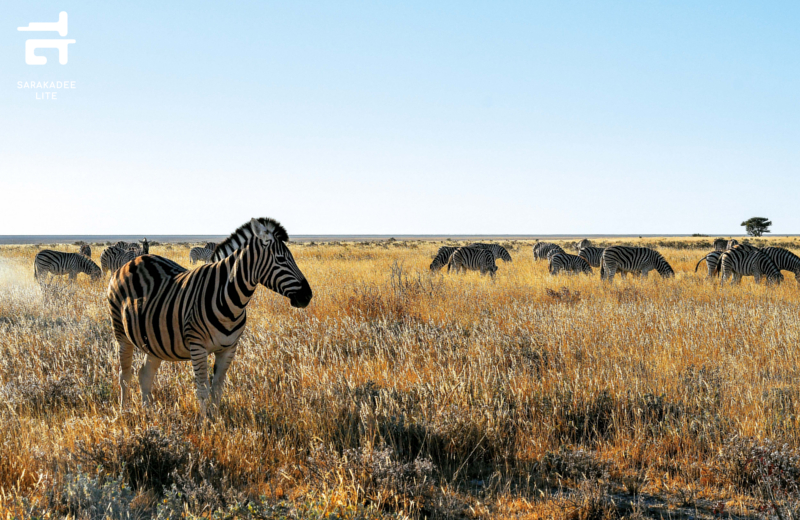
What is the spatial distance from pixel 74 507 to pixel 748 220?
9514 cm

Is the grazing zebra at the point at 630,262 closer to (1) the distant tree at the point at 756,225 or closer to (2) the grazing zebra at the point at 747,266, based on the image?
(2) the grazing zebra at the point at 747,266

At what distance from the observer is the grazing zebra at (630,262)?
18.9 m

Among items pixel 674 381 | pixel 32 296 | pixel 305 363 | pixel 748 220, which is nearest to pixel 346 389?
pixel 305 363

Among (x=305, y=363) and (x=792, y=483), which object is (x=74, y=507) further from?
(x=792, y=483)

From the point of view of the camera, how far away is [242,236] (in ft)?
15.6

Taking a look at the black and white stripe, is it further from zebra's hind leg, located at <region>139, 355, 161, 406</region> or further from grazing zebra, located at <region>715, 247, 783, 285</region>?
zebra's hind leg, located at <region>139, 355, 161, 406</region>

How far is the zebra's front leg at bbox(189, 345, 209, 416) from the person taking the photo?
4.40m

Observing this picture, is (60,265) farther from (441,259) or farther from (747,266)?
(747,266)

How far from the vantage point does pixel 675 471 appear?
13.2 ft

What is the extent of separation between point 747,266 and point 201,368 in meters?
17.7

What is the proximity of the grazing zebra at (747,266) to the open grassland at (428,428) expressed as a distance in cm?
939

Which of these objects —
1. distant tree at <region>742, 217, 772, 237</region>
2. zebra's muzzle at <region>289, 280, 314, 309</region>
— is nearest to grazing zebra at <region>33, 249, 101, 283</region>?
zebra's muzzle at <region>289, 280, 314, 309</region>

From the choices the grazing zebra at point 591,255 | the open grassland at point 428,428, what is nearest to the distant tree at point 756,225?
the grazing zebra at point 591,255

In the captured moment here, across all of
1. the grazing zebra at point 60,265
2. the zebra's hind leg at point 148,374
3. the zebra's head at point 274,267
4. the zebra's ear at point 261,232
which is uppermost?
the zebra's ear at point 261,232
